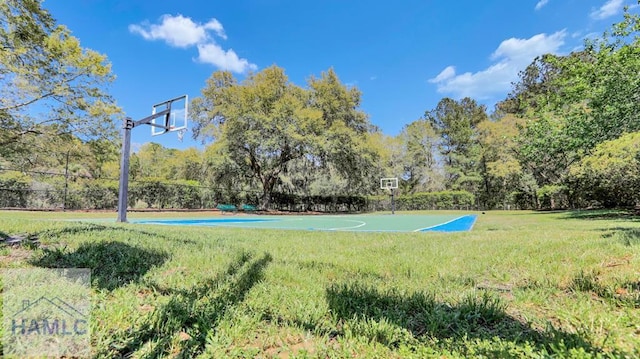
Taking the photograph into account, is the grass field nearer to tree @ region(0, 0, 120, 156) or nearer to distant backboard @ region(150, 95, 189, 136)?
distant backboard @ region(150, 95, 189, 136)

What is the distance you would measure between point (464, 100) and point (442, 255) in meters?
39.1

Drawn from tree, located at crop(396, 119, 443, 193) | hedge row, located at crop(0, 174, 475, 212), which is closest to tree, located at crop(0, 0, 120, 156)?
hedge row, located at crop(0, 174, 475, 212)

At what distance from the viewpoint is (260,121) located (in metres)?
20.6

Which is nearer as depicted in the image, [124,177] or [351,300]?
[351,300]

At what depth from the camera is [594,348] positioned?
5.47 ft

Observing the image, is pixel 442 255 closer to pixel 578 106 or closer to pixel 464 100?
pixel 578 106

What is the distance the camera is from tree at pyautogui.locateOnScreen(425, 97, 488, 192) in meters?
31.5

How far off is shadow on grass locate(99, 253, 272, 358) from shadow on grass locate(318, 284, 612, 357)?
2.69ft

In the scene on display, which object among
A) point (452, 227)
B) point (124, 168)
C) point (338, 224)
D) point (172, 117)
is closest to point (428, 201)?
point (338, 224)

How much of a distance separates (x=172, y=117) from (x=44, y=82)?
4001mm

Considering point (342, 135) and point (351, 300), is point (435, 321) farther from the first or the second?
point (342, 135)

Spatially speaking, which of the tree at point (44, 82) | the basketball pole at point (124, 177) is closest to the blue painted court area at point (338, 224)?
the basketball pole at point (124, 177)

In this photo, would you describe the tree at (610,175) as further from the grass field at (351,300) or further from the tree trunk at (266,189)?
the tree trunk at (266,189)

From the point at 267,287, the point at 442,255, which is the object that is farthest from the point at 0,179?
the point at 442,255
